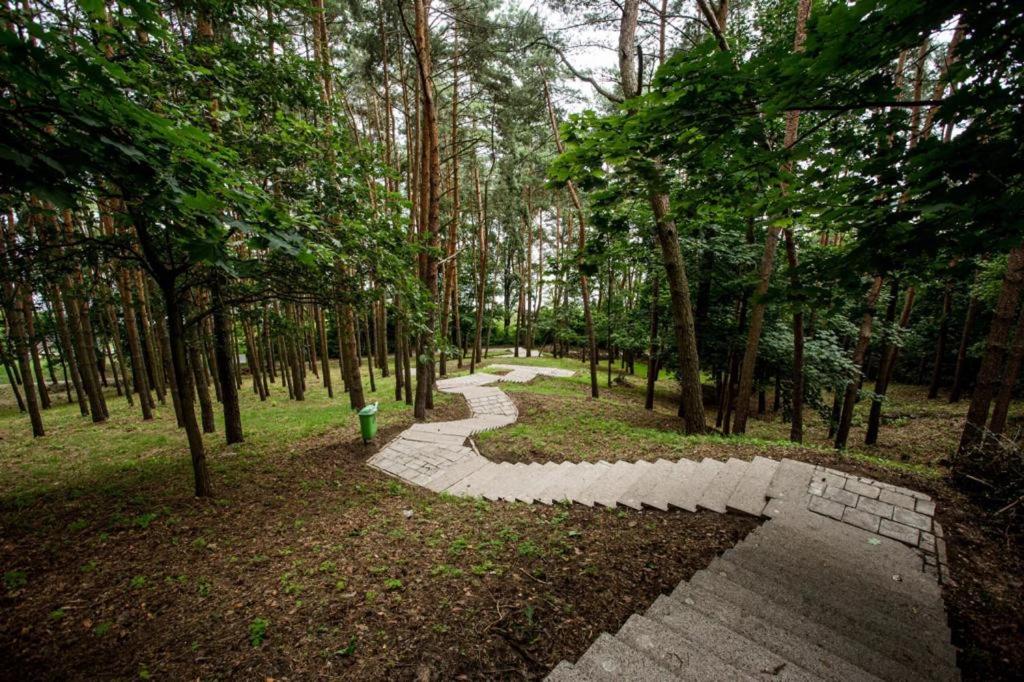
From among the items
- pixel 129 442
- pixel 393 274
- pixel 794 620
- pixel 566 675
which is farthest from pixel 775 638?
pixel 129 442

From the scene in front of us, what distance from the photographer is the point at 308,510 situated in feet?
15.2

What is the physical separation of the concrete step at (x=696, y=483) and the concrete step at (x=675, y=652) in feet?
6.81

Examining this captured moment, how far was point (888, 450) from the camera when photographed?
924cm

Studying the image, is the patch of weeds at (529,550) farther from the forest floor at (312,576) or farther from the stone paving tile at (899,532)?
the stone paving tile at (899,532)

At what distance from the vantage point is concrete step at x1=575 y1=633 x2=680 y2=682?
1.75 m

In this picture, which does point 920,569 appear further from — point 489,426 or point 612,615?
point 489,426

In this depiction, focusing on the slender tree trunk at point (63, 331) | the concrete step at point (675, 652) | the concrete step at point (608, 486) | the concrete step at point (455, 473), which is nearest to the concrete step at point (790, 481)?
the concrete step at point (608, 486)

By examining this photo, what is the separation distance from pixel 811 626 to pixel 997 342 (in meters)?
6.43

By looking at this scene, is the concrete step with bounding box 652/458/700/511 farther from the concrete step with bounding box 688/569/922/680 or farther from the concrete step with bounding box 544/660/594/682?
the concrete step with bounding box 544/660/594/682

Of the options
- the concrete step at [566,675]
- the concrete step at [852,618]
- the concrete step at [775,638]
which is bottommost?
the concrete step at [852,618]

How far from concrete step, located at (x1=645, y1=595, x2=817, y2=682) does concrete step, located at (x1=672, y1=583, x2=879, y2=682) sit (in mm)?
77

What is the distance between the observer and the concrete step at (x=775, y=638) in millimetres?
1922

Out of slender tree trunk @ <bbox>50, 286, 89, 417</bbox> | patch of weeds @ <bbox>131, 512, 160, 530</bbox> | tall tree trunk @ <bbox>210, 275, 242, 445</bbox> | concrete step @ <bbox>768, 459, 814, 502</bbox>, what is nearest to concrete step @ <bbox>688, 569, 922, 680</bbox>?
concrete step @ <bbox>768, 459, 814, 502</bbox>

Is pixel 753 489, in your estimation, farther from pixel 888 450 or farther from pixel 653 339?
pixel 888 450
